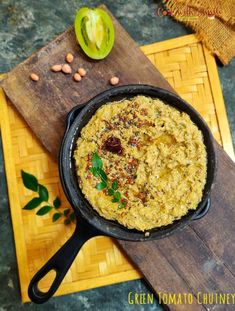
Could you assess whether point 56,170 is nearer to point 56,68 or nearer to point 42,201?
point 42,201

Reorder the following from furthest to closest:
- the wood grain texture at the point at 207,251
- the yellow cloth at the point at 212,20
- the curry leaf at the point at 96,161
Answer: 1. the yellow cloth at the point at 212,20
2. the wood grain texture at the point at 207,251
3. the curry leaf at the point at 96,161

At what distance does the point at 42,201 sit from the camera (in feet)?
6.14

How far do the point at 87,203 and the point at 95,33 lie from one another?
780 mm

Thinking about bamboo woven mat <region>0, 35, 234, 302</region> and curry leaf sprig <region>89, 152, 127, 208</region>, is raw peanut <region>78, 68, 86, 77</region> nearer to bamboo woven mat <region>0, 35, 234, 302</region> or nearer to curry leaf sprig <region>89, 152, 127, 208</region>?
bamboo woven mat <region>0, 35, 234, 302</region>

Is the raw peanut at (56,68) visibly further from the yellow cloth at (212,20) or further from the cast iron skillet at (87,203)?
the yellow cloth at (212,20)

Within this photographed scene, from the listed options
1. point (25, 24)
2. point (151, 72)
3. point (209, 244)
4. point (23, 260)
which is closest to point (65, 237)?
point (23, 260)

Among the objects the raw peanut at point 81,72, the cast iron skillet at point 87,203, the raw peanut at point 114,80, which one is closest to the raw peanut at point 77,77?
the raw peanut at point 81,72

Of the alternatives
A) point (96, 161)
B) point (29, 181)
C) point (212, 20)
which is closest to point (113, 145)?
point (96, 161)

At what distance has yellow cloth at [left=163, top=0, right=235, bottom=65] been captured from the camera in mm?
2186

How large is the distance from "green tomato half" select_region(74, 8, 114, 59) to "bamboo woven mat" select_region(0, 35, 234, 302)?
21 cm

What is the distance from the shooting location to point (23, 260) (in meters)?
2.11

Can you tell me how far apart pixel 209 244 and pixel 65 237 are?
2.18 ft

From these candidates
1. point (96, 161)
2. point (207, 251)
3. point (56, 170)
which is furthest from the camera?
point (56, 170)

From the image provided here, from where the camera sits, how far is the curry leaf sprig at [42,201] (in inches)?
→ 72.7
